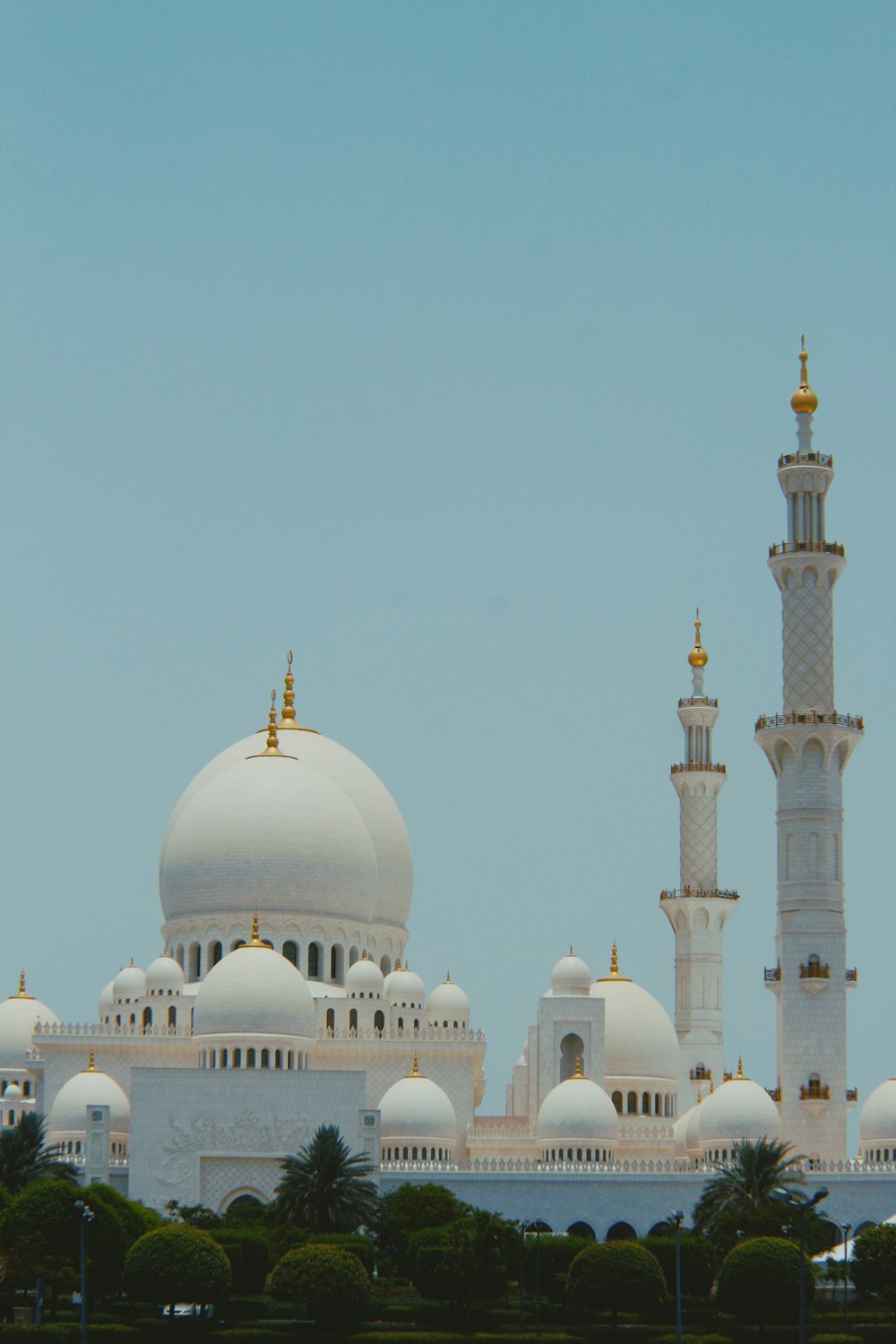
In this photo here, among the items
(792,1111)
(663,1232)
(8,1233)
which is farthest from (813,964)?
(8,1233)

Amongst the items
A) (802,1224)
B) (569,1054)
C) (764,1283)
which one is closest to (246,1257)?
(764,1283)

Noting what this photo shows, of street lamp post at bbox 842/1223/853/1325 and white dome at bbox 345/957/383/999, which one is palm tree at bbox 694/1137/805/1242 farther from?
white dome at bbox 345/957/383/999

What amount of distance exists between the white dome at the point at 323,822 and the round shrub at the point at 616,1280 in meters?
18.2

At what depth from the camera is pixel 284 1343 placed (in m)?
46.1

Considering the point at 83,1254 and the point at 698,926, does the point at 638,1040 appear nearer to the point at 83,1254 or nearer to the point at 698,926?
the point at 698,926

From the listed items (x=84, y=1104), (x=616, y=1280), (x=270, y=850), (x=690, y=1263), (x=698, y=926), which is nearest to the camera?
(x=616, y=1280)

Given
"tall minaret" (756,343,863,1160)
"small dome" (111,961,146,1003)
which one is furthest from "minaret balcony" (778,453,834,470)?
"small dome" (111,961,146,1003)

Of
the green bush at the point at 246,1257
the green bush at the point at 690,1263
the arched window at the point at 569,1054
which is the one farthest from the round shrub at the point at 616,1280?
the arched window at the point at 569,1054

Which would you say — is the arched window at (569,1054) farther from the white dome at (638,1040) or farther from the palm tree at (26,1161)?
the palm tree at (26,1161)

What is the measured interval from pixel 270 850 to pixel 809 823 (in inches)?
563

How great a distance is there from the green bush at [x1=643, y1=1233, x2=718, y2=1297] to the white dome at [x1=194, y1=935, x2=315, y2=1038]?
11.0m

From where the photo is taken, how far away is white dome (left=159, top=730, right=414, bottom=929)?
212 feet

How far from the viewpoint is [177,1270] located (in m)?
47.0

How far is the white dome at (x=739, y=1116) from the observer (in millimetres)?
57656
